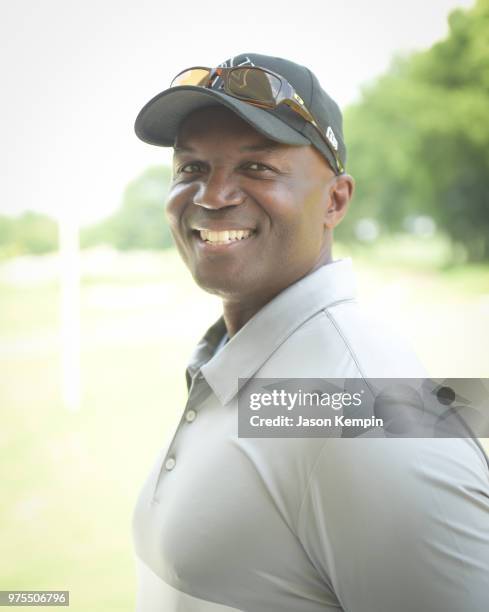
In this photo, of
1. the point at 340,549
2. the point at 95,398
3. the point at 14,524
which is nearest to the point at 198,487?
the point at 340,549

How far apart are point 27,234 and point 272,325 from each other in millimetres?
5330

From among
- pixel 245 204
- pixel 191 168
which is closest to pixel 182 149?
pixel 191 168

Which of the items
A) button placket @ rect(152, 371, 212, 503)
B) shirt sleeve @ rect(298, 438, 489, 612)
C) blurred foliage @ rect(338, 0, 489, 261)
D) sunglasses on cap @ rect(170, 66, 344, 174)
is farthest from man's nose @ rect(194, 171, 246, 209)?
blurred foliage @ rect(338, 0, 489, 261)

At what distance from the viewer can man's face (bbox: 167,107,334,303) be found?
848mm

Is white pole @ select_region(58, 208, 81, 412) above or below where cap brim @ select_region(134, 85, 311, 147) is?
above

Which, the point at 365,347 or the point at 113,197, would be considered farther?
the point at 113,197

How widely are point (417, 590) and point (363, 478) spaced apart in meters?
0.13

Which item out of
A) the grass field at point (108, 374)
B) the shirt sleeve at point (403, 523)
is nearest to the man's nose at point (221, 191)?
the shirt sleeve at point (403, 523)

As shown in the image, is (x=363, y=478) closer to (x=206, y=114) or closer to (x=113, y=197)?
(x=206, y=114)

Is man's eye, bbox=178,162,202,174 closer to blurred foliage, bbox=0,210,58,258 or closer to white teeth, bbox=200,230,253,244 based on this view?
white teeth, bbox=200,230,253,244

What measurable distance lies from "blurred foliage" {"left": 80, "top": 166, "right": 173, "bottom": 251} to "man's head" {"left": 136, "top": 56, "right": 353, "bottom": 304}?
4918 mm

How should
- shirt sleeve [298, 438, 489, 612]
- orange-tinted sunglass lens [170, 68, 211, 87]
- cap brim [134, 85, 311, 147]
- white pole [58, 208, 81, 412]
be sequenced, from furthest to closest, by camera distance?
white pole [58, 208, 81, 412] → orange-tinted sunglass lens [170, 68, 211, 87] → cap brim [134, 85, 311, 147] → shirt sleeve [298, 438, 489, 612]

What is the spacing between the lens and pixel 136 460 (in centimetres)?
424

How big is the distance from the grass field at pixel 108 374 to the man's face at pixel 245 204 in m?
2.35
